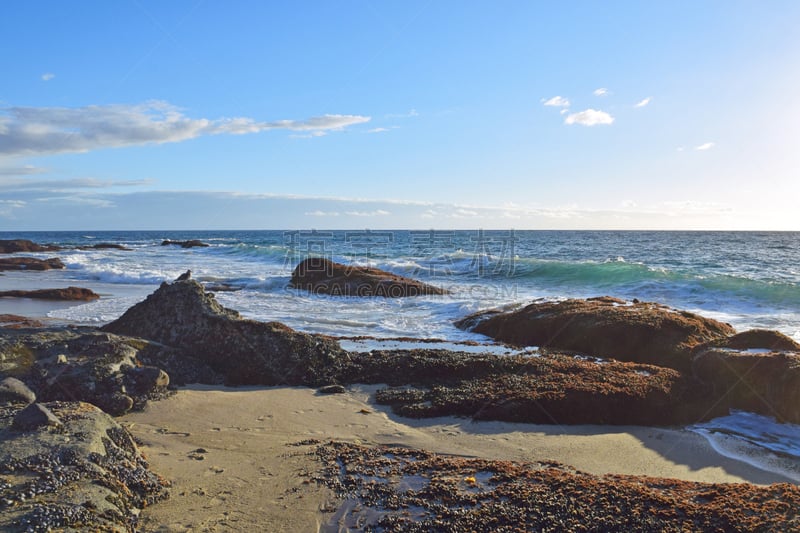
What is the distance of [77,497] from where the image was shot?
126 inches

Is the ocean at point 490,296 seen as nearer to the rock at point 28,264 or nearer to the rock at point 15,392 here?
the rock at point 28,264

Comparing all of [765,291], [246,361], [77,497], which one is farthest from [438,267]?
[77,497]

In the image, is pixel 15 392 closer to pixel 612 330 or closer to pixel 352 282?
pixel 612 330

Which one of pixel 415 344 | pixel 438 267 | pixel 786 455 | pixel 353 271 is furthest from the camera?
pixel 438 267

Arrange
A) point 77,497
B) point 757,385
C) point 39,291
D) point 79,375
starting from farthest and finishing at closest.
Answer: point 39,291
point 757,385
point 79,375
point 77,497

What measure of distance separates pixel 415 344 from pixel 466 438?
16.3 ft

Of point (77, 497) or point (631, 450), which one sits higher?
point (77, 497)

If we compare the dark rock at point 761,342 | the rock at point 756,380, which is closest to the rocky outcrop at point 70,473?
the rock at point 756,380

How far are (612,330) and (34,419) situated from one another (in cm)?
868

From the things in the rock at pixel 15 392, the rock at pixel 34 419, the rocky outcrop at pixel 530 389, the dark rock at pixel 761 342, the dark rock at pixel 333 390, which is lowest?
the dark rock at pixel 333 390

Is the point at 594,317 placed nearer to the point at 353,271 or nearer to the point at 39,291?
the point at 353,271

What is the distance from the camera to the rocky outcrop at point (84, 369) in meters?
5.70

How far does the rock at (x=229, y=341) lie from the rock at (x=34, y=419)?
295 centimetres

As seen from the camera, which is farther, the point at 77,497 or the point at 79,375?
the point at 79,375
